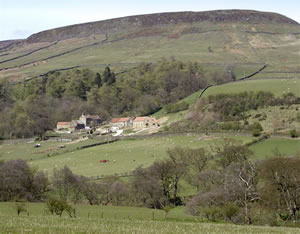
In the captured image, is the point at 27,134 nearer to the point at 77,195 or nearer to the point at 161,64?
the point at 161,64

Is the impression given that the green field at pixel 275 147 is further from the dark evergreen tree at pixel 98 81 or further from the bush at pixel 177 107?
the dark evergreen tree at pixel 98 81

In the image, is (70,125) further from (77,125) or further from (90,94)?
(90,94)

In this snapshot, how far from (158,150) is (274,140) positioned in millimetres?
16153

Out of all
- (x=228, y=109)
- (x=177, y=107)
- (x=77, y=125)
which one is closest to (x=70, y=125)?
(x=77, y=125)

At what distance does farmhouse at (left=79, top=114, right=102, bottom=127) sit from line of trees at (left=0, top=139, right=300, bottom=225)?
220 feet

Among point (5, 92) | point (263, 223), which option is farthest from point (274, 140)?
point (5, 92)

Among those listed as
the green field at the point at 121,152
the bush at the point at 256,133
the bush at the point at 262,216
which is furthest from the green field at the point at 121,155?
the bush at the point at 262,216

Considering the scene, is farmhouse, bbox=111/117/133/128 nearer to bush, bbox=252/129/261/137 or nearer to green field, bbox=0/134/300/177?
green field, bbox=0/134/300/177

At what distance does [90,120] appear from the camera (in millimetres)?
126312

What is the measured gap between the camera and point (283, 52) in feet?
635

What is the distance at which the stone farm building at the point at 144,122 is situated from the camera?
10972 cm

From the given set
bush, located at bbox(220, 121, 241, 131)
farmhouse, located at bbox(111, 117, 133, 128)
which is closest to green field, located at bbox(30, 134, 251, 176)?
bush, located at bbox(220, 121, 241, 131)

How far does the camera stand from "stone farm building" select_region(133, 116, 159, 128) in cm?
10972

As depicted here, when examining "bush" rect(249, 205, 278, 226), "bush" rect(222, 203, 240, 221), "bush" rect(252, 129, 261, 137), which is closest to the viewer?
"bush" rect(222, 203, 240, 221)
